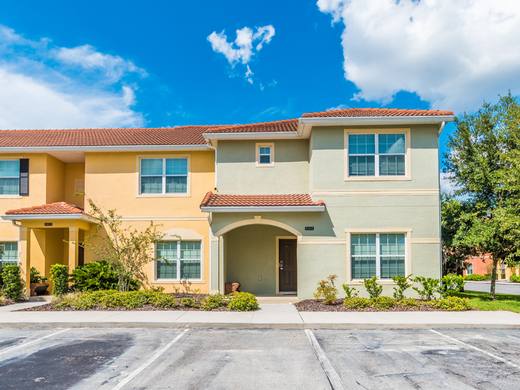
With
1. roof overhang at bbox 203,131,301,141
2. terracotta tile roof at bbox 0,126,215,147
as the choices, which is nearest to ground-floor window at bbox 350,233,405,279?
roof overhang at bbox 203,131,301,141

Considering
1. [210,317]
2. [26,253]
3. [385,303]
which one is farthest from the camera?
[26,253]

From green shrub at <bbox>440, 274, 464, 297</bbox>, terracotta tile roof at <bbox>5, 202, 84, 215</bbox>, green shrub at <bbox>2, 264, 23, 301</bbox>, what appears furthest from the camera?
terracotta tile roof at <bbox>5, 202, 84, 215</bbox>

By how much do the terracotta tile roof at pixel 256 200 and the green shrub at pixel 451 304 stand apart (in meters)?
4.81

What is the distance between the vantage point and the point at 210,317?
12.5 meters

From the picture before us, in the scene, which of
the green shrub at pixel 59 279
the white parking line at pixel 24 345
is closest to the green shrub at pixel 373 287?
the white parking line at pixel 24 345

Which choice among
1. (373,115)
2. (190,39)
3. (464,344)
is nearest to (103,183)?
(190,39)

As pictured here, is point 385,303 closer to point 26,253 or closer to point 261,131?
point 261,131

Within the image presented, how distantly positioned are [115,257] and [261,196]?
5758mm

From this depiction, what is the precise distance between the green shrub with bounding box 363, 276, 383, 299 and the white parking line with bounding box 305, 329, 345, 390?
17.0ft

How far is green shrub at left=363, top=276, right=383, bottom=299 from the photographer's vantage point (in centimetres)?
1515

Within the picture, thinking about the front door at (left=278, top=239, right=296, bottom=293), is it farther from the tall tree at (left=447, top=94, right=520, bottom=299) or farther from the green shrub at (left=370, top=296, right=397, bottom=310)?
the tall tree at (left=447, top=94, right=520, bottom=299)

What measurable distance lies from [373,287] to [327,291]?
1629mm

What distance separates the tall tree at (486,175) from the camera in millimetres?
17500

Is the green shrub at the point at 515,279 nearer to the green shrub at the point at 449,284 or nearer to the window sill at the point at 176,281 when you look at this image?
the green shrub at the point at 449,284
